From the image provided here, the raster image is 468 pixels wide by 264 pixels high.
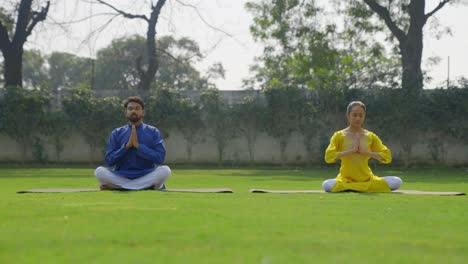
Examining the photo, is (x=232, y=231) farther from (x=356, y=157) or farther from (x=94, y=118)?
(x=94, y=118)

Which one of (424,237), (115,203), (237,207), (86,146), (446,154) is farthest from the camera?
(86,146)

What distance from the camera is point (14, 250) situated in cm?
404

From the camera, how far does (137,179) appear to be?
9.59 m

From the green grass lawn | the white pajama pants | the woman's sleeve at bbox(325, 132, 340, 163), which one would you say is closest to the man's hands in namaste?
the white pajama pants

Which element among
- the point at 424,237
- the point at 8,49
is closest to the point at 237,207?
the point at 424,237

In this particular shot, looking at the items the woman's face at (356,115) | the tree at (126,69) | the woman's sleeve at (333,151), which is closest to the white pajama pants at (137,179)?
the woman's sleeve at (333,151)

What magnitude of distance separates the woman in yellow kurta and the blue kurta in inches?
81.9

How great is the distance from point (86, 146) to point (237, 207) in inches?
633

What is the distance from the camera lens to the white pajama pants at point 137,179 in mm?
9523

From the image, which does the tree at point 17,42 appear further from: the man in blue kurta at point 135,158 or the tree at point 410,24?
the man in blue kurta at point 135,158

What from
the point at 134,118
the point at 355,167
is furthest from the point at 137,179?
the point at 355,167

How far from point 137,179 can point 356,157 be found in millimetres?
2661

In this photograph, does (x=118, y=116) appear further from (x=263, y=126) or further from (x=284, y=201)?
(x=284, y=201)

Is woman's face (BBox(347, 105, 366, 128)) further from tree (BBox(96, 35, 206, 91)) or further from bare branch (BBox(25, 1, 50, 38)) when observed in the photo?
tree (BBox(96, 35, 206, 91))
